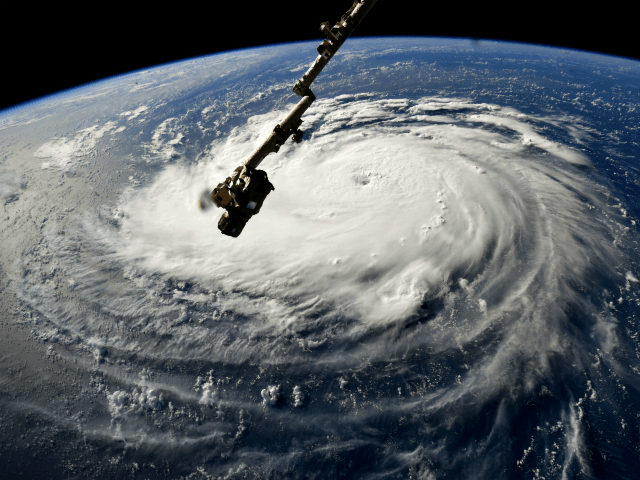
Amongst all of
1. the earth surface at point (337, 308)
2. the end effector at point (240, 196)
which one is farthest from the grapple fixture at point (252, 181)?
the earth surface at point (337, 308)

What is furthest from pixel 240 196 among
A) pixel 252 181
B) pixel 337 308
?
pixel 337 308

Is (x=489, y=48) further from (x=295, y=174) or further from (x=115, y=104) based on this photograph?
(x=115, y=104)

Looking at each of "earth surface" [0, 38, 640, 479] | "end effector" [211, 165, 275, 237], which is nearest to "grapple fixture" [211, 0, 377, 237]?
"end effector" [211, 165, 275, 237]

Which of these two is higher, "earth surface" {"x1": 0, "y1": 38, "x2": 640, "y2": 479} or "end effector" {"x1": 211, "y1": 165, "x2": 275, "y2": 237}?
"end effector" {"x1": 211, "y1": 165, "x2": 275, "y2": 237}

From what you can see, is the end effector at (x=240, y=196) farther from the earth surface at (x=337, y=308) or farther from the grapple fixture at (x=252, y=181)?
the earth surface at (x=337, y=308)

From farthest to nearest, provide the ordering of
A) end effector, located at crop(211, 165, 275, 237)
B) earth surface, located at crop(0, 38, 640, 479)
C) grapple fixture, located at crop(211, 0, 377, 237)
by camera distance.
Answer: earth surface, located at crop(0, 38, 640, 479)
end effector, located at crop(211, 165, 275, 237)
grapple fixture, located at crop(211, 0, 377, 237)

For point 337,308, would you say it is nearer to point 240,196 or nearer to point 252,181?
point 240,196

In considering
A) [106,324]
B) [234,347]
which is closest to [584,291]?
[234,347]

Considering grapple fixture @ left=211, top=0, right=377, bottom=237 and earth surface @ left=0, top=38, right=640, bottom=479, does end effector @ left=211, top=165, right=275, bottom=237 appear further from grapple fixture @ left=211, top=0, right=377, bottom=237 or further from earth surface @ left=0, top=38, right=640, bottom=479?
earth surface @ left=0, top=38, right=640, bottom=479
